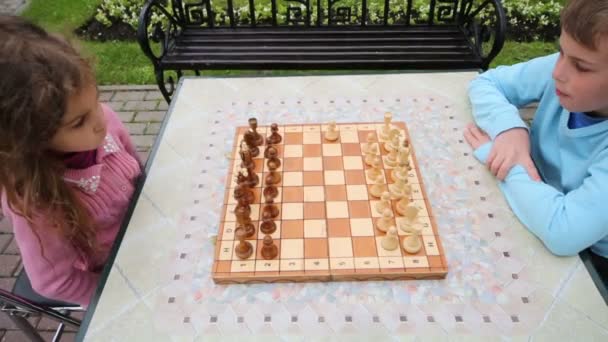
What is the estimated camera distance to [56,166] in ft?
4.14

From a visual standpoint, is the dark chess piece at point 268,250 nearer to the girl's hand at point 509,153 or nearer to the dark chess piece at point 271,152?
the dark chess piece at point 271,152

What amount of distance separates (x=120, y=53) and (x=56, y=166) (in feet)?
9.44

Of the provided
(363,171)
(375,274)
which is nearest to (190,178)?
(363,171)

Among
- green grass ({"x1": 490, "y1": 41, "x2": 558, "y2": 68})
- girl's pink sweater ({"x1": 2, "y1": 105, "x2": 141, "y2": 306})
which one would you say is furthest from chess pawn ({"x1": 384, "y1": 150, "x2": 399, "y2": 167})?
green grass ({"x1": 490, "y1": 41, "x2": 558, "y2": 68})

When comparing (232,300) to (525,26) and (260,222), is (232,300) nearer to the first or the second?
(260,222)


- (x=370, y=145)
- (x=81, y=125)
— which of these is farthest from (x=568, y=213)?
(x=81, y=125)

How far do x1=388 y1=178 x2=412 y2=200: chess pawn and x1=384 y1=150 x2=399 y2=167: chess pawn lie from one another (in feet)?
0.38

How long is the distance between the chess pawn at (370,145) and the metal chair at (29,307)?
43.4 inches

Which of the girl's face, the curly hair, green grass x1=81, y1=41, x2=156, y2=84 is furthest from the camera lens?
green grass x1=81, y1=41, x2=156, y2=84

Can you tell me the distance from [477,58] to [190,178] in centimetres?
176

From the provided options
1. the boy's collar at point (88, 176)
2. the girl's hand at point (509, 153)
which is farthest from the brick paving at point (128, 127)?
the girl's hand at point (509, 153)

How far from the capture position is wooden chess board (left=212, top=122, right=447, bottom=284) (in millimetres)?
1228

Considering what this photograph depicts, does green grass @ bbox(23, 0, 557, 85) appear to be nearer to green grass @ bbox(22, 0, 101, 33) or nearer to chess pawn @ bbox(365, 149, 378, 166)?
green grass @ bbox(22, 0, 101, 33)

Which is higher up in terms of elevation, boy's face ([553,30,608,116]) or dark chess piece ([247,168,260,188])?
boy's face ([553,30,608,116])
